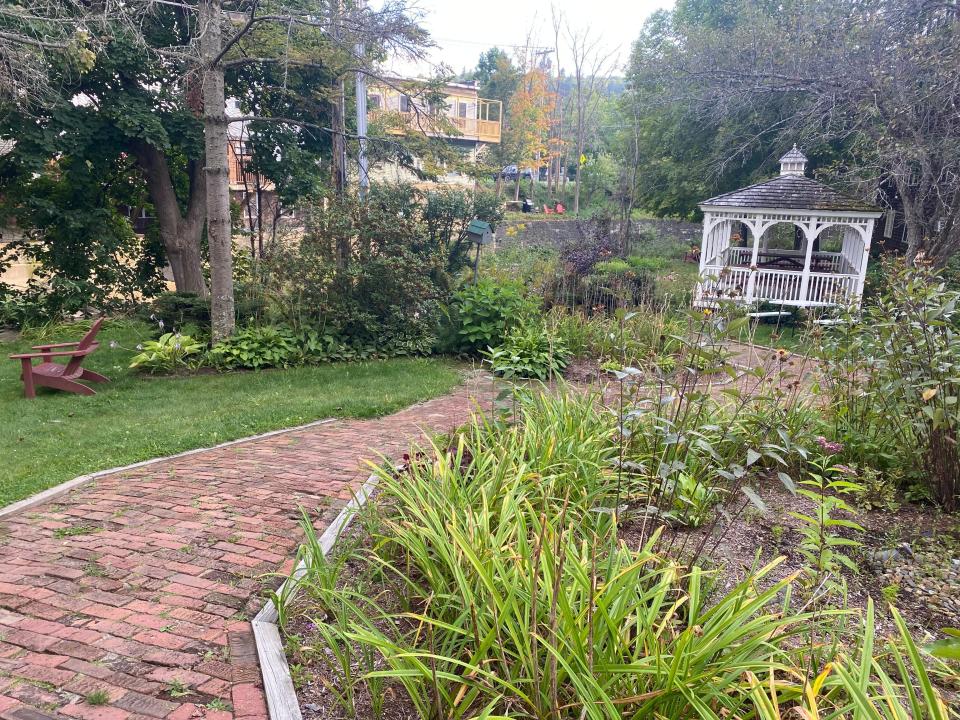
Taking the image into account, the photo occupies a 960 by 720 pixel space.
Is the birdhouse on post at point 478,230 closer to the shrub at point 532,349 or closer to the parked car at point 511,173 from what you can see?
the shrub at point 532,349

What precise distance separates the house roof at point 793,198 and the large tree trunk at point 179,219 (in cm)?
1065

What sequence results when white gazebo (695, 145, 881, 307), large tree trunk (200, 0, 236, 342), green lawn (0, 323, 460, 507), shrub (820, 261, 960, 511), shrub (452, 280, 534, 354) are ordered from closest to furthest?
1. shrub (820, 261, 960, 511)
2. green lawn (0, 323, 460, 507)
3. large tree trunk (200, 0, 236, 342)
4. shrub (452, 280, 534, 354)
5. white gazebo (695, 145, 881, 307)

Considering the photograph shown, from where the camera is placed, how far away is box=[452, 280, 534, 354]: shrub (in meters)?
9.71

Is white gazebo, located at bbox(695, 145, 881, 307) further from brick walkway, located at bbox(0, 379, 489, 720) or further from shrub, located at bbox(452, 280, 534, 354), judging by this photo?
brick walkway, located at bbox(0, 379, 489, 720)

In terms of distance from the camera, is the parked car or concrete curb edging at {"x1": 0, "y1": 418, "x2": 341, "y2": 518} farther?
the parked car

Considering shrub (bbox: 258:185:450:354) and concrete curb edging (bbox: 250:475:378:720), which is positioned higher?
shrub (bbox: 258:185:450:354)

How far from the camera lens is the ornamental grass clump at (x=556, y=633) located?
1.98m

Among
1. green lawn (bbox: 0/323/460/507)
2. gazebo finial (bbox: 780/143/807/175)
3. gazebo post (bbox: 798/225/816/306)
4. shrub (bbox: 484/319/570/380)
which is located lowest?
green lawn (bbox: 0/323/460/507)

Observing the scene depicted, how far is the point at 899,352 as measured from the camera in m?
3.88

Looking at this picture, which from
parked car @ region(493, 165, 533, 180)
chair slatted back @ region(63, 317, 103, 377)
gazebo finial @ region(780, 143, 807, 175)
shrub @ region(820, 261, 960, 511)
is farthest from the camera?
parked car @ region(493, 165, 533, 180)

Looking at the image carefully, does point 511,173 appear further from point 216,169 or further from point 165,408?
point 165,408

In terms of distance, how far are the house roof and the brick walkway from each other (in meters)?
12.2

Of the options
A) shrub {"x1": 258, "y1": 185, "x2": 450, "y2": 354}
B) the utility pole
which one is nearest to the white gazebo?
shrub {"x1": 258, "y1": 185, "x2": 450, "y2": 354}

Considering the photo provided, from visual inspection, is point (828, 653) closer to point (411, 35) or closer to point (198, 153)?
point (411, 35)
